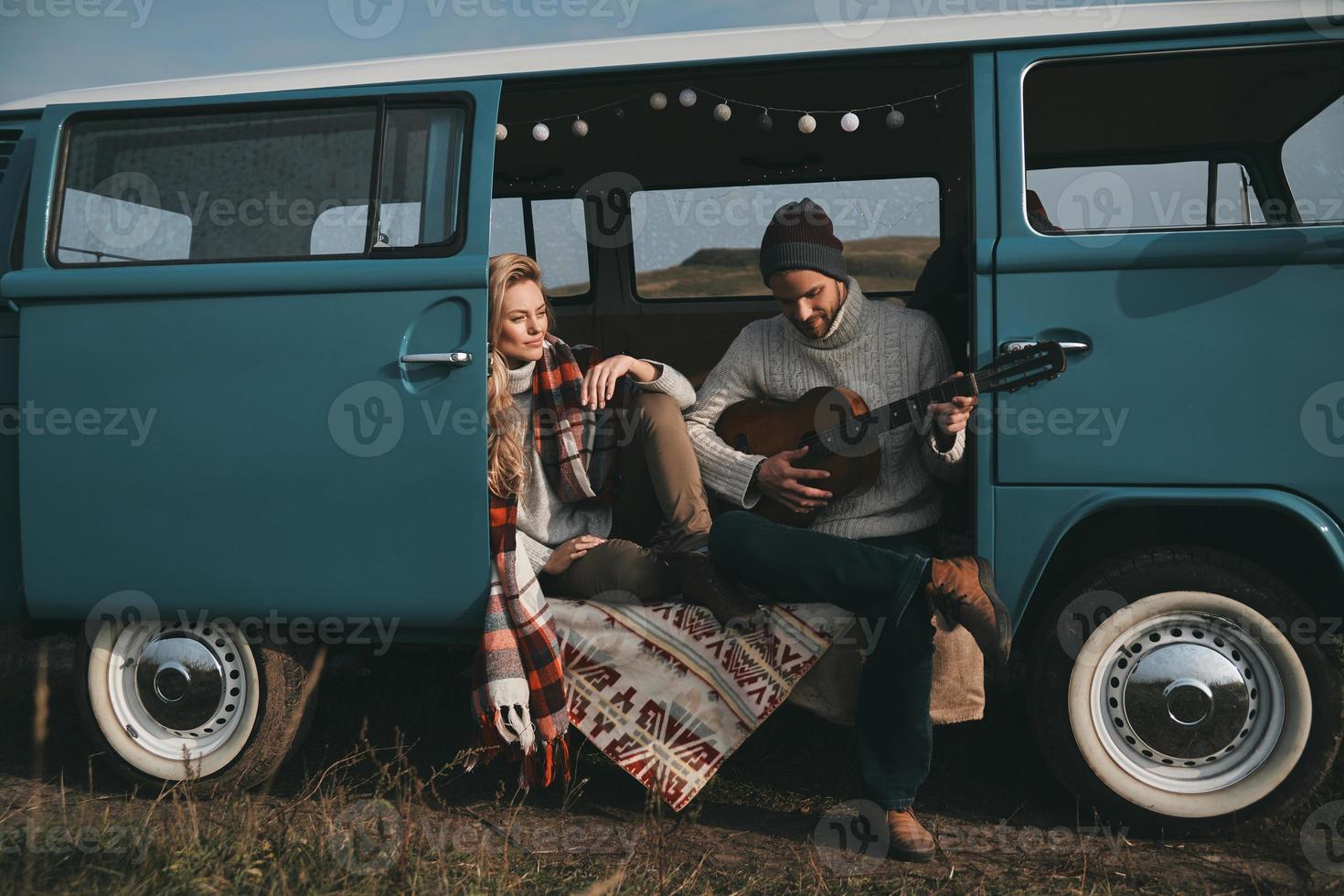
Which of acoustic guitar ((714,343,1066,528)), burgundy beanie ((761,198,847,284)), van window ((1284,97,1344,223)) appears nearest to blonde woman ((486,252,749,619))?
acoustic guitar ((714,343,1066,528))

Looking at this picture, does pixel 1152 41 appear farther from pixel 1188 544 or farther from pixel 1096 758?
pixel 1096 758

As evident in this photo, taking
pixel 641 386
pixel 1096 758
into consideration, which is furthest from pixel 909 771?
pixel 641 386

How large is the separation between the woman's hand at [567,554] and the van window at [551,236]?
2.36 metres

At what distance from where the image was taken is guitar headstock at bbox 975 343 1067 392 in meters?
2.79

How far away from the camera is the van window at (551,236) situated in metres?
5.27

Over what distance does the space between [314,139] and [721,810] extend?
244cm

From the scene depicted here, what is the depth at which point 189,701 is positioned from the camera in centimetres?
326

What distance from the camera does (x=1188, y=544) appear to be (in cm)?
294

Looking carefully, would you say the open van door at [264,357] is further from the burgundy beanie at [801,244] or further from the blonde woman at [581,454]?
the burgundy beanie at [801,244]

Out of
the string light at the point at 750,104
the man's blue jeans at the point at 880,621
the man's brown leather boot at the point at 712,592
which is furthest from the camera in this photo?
the string light at the point at 750,104

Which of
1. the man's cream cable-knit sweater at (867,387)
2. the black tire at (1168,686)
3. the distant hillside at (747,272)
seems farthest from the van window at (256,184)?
the black tire at (1168,686)

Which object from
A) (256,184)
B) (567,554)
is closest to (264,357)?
(256,184)

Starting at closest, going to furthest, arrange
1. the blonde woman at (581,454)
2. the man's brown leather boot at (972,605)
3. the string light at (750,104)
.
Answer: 1. the man's brown leather boot at (972,605)
2. the blonde woman at (581,454)
3. the string light at (750,104)

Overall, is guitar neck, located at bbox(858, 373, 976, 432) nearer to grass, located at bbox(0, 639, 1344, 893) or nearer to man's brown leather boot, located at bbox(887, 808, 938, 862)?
man's brown leather boot, located at bbox(887, 808, 938, 862)
